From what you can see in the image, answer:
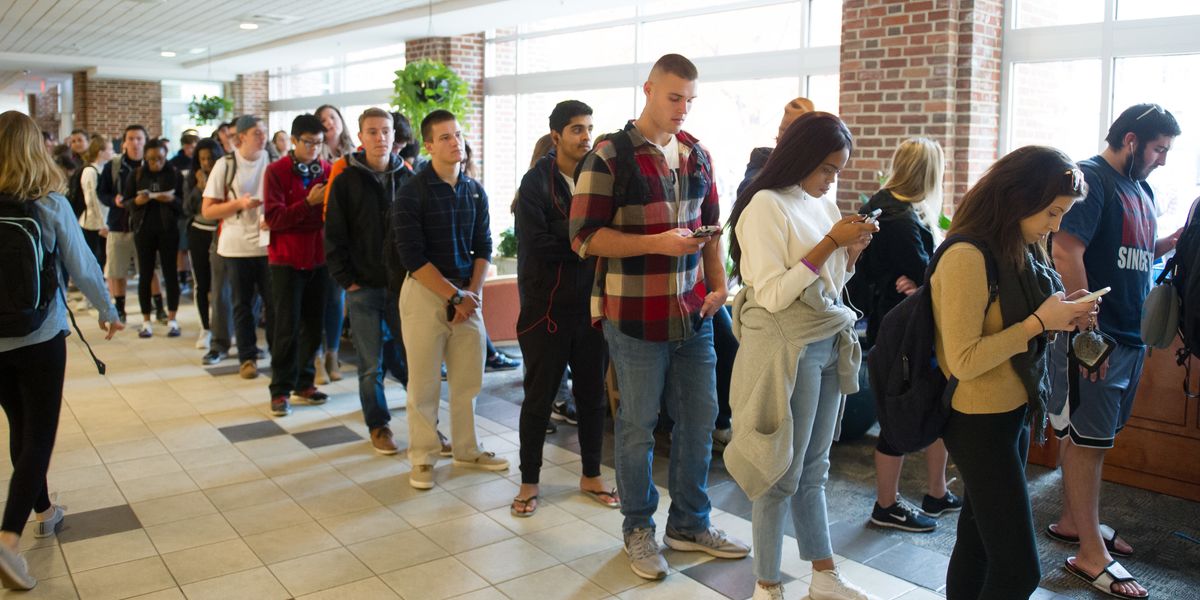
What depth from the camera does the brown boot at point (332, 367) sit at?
21.9 feet

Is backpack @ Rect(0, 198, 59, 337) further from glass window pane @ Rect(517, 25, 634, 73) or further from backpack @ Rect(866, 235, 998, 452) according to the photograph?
glass window pane @ Rect(517, 25, 634, 73)

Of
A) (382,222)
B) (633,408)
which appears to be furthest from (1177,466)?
(382,222)

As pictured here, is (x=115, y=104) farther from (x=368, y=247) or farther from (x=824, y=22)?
(x=368, y=247)

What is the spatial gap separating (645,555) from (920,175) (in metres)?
1.78

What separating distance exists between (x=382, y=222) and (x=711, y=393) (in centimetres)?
222

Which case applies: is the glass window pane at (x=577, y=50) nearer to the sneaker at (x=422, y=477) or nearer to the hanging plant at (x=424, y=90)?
the hanging plant at (x=424, y=90)

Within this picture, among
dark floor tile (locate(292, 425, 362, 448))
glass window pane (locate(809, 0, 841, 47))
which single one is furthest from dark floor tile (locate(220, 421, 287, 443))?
glass window pane (locate(809, 0, 841, 47))

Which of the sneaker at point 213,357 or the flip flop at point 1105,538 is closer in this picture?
the flip flop at point 1105,538

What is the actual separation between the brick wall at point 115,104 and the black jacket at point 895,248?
17362 millimetres

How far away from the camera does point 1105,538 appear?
3.80 meters

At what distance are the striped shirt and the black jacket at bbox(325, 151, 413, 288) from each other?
185 cm

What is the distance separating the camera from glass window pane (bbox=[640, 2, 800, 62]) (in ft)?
27.8

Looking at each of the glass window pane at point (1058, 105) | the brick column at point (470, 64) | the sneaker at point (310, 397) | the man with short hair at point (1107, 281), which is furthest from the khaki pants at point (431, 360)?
the brick column at point (470, 64)

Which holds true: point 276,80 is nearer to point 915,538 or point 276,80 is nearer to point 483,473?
point 483,473
